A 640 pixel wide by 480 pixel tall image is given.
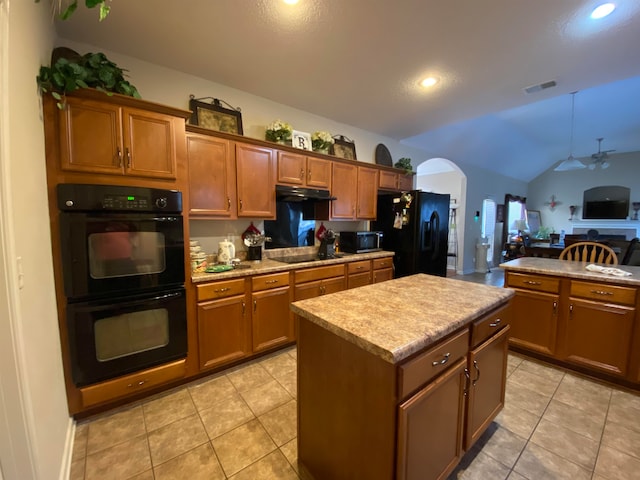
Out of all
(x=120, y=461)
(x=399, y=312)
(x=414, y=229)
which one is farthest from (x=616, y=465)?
(x=120, y=461)

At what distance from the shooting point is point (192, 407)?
1929 millimetres

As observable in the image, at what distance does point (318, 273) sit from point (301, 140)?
1.61 m

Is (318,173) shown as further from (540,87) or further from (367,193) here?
(540,87)

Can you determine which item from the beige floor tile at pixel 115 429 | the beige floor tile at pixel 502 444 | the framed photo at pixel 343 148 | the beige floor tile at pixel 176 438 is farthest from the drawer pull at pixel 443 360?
the framed photo at pixel 343 148

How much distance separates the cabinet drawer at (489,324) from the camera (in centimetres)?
132

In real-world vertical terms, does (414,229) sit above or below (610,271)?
above

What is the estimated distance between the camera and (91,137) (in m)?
1.69

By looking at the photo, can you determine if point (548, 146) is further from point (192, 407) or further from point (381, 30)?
point (192, 407)

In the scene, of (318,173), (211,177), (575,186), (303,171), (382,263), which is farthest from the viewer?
(575,186)

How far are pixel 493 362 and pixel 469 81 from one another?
2586 millimetres

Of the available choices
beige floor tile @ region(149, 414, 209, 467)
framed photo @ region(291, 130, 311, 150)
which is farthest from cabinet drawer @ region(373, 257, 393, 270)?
beige floor tile @ region(149, 414, 209, 467)

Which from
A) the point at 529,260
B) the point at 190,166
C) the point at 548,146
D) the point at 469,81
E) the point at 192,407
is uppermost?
the point at 548,146

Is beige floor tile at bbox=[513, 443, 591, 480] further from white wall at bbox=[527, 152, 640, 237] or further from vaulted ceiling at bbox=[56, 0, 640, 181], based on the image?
white wall at bbox=[527, 152, 640, 237]

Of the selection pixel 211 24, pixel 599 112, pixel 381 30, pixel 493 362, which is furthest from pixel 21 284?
pixel 599 112
